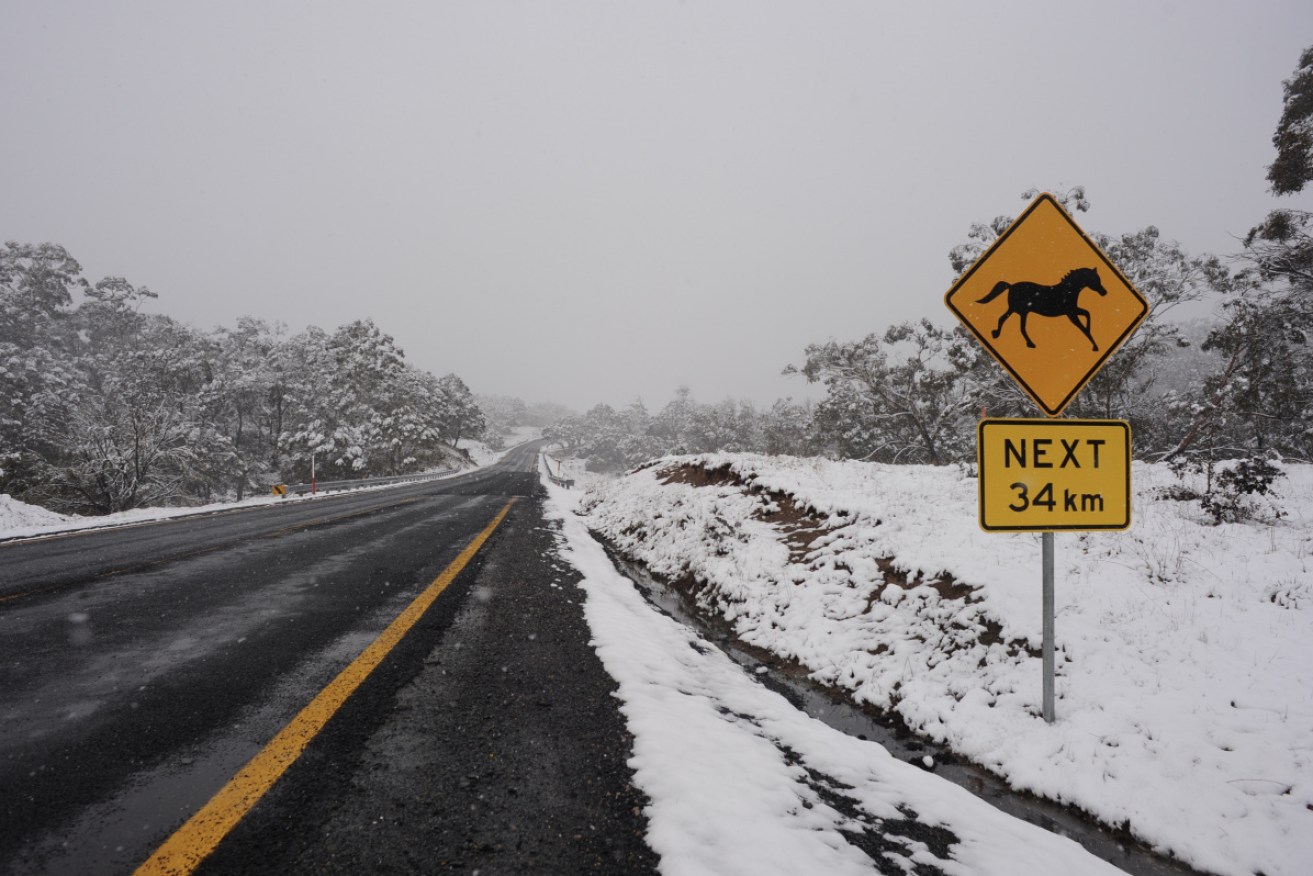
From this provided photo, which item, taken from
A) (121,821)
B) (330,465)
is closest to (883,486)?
(121,821)

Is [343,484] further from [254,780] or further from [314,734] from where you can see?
[254,780]

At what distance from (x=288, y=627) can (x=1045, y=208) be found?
19.8 feet

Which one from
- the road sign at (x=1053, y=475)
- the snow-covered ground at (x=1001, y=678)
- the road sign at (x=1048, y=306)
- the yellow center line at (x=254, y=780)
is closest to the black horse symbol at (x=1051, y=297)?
the road sign at (x=1048, y=306)

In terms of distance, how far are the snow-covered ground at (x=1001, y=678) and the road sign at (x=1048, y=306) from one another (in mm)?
1917

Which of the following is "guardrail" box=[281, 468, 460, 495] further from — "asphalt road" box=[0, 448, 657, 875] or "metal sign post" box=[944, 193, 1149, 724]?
"metal sign post" box=[944, 193, 1149, 724]

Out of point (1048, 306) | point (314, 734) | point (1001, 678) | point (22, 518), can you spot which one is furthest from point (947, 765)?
point (22, 518)

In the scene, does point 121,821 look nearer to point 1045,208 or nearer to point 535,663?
point 535,663

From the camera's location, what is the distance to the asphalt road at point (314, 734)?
1.84 m

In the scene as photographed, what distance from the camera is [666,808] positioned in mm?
2197

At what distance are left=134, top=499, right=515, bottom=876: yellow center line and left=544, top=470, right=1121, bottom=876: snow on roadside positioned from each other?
150cm

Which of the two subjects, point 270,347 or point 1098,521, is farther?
point 270,347

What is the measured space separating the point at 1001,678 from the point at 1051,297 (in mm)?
2587

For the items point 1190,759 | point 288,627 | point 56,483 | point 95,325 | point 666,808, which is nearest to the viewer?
point 666,808

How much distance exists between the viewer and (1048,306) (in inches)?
126
